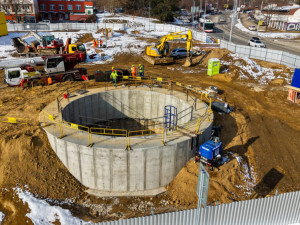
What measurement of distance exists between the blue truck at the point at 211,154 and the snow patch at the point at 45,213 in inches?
297

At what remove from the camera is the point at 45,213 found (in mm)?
14172

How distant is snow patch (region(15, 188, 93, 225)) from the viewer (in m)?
13.8

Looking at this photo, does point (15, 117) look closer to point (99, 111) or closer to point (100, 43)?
point (99, 111)

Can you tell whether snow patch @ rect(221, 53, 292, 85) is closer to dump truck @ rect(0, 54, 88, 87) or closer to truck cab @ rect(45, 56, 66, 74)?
dump truck @ rect(0, 54, 88, 87)

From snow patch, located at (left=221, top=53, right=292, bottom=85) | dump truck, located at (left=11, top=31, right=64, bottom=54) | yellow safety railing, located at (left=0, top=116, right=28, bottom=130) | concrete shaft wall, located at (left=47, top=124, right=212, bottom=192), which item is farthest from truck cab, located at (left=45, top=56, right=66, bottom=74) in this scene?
snow patch, located at (left=221, top=53, right=292, bottom=85)

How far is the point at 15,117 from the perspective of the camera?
1961 cm

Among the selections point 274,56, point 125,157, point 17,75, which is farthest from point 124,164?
point 274,56

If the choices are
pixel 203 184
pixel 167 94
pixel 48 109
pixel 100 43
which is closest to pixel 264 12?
pixel 100 43

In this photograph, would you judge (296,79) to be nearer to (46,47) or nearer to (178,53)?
(178,53)

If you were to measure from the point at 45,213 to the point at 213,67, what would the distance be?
23.4 meters

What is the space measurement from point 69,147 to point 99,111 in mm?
8581

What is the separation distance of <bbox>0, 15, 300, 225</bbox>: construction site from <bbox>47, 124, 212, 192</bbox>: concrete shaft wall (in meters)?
0.06

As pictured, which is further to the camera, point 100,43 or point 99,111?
point 100,43

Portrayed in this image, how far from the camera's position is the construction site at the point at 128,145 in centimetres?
1558
